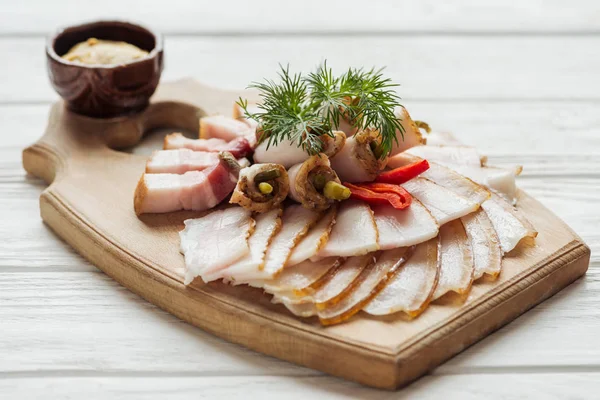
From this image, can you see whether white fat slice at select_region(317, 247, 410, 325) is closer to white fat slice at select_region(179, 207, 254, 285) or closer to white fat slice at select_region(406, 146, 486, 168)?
white fat slice at select_region(179, 207, 254, 285)

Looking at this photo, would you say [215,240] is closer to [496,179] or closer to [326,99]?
[326,99]

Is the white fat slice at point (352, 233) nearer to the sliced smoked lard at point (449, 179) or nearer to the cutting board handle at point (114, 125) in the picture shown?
the sliced smoked lard at point (449, 179)

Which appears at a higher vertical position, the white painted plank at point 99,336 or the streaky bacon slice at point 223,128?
the streaky bacon slice at point 223,128

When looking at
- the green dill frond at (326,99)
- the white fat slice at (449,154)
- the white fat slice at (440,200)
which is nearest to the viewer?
the white fat slice at (440,200)

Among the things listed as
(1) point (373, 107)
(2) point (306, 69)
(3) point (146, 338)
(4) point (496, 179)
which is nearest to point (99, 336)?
(3) point (146, 338)

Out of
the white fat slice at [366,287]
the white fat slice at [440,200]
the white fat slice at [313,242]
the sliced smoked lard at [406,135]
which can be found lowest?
the white fat slice at [366,287]

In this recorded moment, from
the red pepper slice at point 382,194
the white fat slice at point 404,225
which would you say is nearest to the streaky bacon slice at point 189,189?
the red pepper slice at point 382,194
